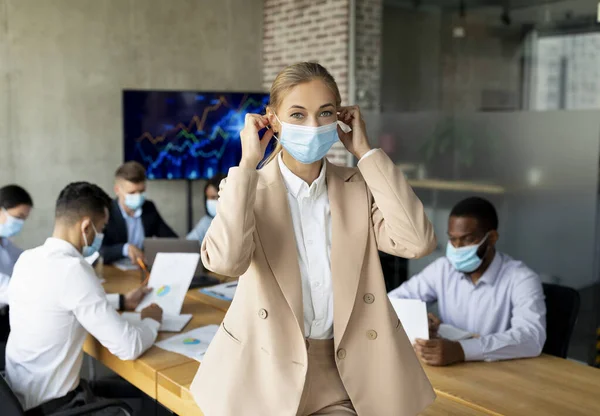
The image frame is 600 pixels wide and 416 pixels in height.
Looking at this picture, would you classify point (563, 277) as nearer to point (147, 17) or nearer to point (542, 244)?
point (542, 244)

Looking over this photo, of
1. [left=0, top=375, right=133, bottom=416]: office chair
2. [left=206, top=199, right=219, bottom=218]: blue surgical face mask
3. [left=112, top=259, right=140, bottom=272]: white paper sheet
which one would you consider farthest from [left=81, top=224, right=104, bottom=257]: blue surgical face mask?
[left=206, top=199, right=219, bottom=218]: blue surgical face mask

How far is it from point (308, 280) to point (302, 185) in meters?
0.24

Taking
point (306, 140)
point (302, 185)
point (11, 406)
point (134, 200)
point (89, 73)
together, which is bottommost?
point (11, 406)

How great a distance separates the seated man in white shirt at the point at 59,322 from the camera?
7.96 feet

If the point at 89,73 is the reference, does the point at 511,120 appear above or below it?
below

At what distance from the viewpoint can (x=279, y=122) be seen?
1.58 meters

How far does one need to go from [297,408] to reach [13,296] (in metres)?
1.60

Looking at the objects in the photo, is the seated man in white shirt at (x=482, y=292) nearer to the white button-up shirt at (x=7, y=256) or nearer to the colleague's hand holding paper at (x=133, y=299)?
the colleague's hand holding paper at (x=133, y=299)

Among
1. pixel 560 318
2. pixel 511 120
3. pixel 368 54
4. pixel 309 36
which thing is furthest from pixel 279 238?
pixel 309 36

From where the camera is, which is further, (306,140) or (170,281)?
(170,281)

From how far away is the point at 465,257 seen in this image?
2.82 m

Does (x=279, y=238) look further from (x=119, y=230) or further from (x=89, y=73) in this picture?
(x=89, y=73)

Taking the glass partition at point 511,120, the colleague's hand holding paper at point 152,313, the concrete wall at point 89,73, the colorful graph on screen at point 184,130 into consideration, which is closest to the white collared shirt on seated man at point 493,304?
the colleague's hand holding paper at point 152,313

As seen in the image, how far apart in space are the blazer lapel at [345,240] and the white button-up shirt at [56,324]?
1270 mm
